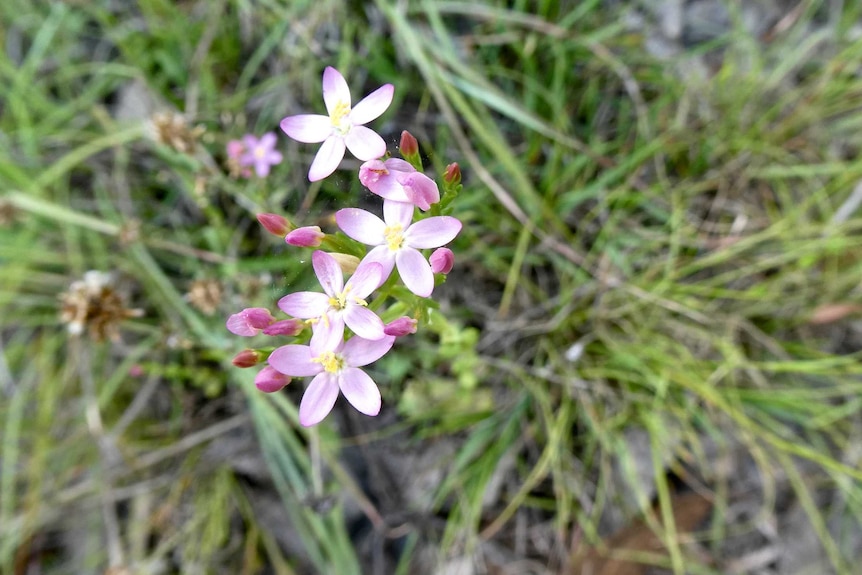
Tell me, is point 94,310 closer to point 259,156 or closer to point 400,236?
point 259,156

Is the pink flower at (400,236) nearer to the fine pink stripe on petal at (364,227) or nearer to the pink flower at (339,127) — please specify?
the fine pink stripe on petal at (364,227)

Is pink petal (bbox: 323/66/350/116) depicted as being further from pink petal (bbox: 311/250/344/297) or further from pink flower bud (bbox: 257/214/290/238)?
pink petal (bbox: 311/250/344/297)

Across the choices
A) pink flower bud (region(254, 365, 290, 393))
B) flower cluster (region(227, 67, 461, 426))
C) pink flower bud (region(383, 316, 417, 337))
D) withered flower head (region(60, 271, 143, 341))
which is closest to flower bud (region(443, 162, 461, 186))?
flower cluster (region(227, 67, 461, 426))

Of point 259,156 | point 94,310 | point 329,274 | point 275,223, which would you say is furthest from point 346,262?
point 94,310

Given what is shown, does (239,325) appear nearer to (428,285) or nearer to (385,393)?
(428,285)

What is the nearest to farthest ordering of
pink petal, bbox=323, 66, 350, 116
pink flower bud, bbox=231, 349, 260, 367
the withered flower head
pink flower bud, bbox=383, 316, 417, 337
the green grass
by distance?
pink flower bud, bbox=383, 316, 417, 337 → pink flower bud, bbox=231, 349, 260, 367 → pink petal, bbox=323, 66, 350, 116 → the withered flower head → the green grass

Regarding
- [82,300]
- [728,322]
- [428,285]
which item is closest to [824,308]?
[728,322]

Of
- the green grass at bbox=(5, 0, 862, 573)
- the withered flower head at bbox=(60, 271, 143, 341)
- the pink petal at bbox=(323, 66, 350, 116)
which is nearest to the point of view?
the pink petal at bbox=(323, 66, 350, 116)

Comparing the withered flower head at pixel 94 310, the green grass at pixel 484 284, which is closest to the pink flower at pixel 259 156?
the green grass at pixel 484 284
